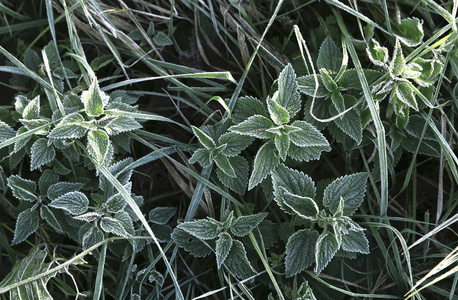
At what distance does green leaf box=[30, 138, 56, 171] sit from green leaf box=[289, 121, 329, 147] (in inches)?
31.3

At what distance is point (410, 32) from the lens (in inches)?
60.1

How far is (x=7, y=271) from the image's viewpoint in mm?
1716

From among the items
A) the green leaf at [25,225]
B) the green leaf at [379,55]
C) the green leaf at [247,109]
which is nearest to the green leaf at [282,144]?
the green leaf at [247,109]

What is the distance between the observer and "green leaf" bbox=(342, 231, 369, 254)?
1414 millimetres

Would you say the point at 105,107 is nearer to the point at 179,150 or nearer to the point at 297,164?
the point at 179,150

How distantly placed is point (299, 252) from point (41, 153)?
0.91 metres

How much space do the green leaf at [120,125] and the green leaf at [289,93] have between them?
0.47 metres

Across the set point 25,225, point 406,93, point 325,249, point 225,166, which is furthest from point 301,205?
point 25,225

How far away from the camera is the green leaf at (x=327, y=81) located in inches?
57.4

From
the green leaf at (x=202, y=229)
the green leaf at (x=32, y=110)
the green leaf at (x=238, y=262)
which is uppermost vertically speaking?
the green leaf at (x=32, y=110)

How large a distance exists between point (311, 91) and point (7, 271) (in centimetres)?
131

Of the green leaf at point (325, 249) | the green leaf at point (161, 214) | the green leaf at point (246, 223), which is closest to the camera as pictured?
the green leaf at point (325, 249)

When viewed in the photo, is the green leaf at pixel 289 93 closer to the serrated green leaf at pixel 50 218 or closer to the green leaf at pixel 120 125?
the green leaf at pixel 120 125

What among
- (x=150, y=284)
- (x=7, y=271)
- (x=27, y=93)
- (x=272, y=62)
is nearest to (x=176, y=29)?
(x=272, y=62)
